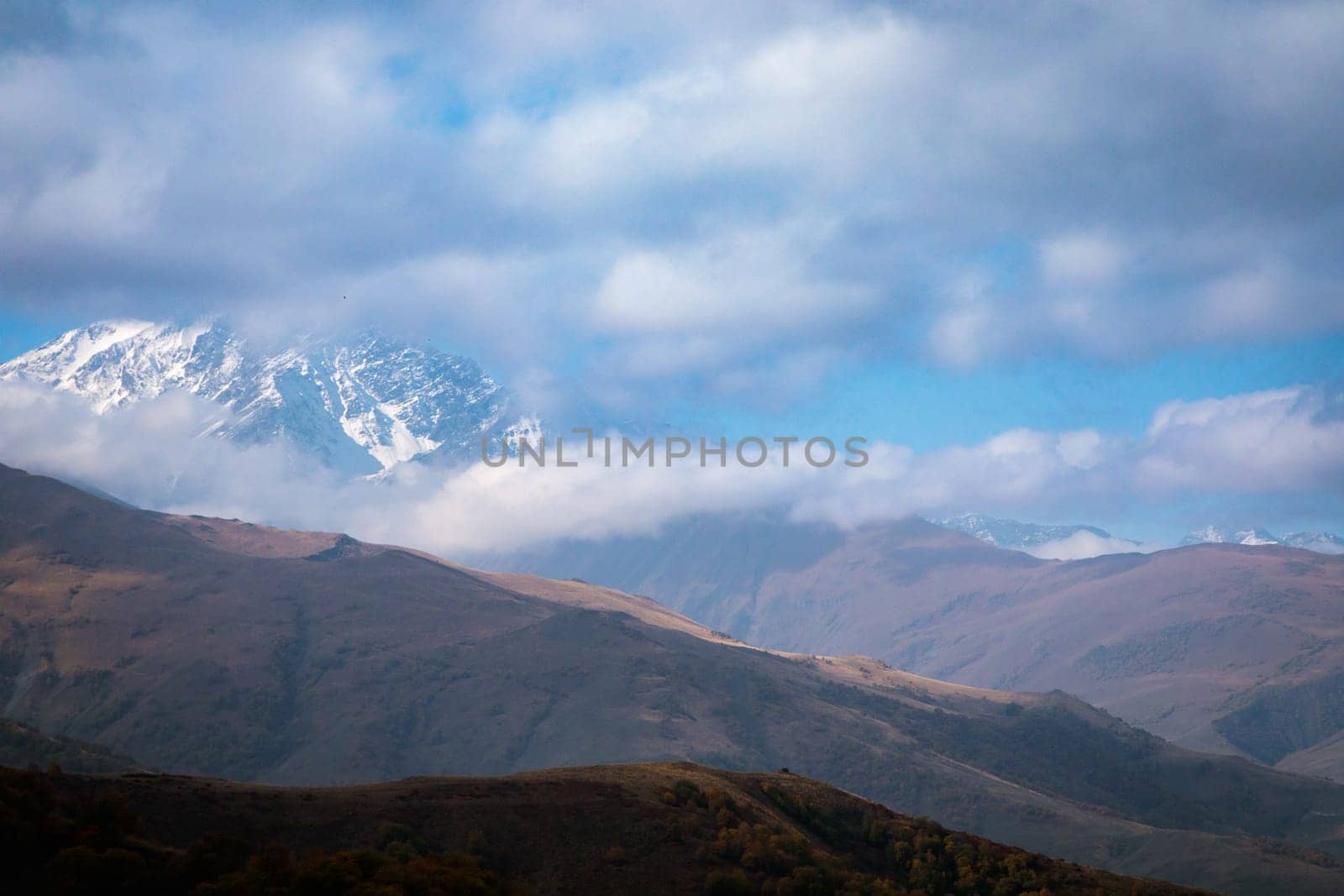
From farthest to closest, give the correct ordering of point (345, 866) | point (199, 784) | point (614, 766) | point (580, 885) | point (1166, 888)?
1. point (614, 766)
2. point (1166, 888)
3. point (199, 784)
4. point (580, 885)
5. point (345, 866)

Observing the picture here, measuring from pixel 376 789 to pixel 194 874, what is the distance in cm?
3768

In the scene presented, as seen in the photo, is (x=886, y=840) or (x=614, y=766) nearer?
(x=886, y=840)

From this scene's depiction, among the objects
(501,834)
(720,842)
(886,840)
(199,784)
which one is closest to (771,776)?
(886,840)

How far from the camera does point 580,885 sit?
81812 millimetres

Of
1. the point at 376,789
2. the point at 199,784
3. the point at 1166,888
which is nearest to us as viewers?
the point at 199,784

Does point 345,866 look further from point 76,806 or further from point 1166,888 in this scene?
point 1166,888

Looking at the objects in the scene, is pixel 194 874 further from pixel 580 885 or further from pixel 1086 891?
pixel 1086 891

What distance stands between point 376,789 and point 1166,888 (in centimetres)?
7097


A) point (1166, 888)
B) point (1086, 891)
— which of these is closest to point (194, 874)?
point (1086, 891)

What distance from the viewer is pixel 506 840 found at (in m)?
86.5

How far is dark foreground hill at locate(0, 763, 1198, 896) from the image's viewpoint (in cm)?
5981

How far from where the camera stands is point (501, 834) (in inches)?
3423

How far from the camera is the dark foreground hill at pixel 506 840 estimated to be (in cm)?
5981

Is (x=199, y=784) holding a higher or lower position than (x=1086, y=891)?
higher
